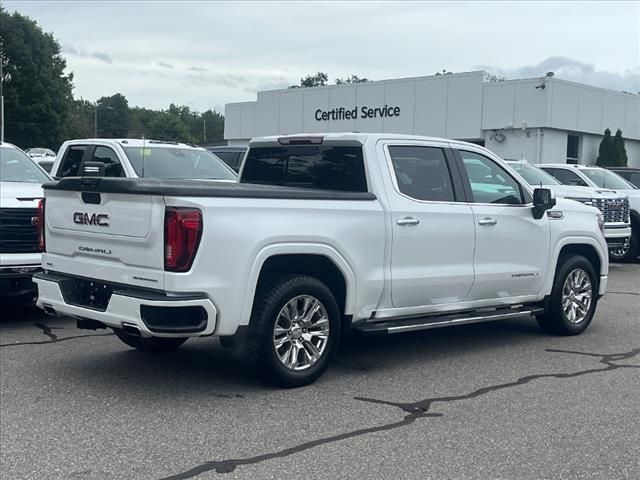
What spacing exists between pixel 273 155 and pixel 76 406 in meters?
3.00

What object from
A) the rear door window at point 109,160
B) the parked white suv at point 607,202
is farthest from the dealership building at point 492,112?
the rear door window at point 109,160

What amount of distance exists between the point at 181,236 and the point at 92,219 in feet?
3.25

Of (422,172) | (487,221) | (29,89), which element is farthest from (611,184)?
(29,89)

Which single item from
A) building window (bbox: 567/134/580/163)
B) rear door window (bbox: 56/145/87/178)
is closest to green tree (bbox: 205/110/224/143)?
building window (bbox: 567/134/580/163)

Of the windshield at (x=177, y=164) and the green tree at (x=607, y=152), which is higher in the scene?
the green tree at (x=607, y=152)

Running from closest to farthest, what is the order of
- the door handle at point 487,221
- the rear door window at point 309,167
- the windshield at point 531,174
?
the rear door window at point 309,167 → the door handle at point 487,221 → the windshield at point 531,174

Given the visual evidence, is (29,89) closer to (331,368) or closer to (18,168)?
Result: (18,168)

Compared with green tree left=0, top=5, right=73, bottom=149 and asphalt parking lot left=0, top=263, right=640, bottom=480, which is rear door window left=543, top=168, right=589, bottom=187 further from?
green tree left=0, top=5, right=73, bottom=149

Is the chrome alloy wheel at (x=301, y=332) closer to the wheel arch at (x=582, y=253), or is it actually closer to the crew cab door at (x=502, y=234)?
the crew cab door at (x=502, y=234)

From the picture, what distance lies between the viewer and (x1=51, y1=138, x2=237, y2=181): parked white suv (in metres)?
11.6

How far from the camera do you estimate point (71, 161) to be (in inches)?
501

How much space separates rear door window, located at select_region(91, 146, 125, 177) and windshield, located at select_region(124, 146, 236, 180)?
0.67ft

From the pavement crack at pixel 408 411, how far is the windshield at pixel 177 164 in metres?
5.62

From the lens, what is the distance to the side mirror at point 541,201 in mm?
8164
